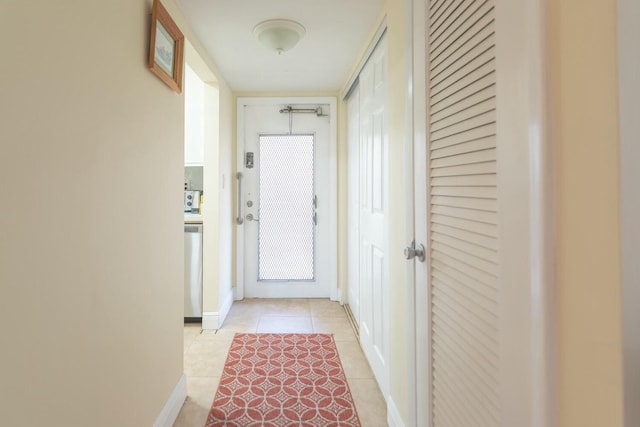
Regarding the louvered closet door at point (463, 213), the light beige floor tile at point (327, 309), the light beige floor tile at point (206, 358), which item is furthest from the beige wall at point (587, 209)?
the light beige floor tile at point (327, 309)

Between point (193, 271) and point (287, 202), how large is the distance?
1155mm

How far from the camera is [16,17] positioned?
737 millimetres

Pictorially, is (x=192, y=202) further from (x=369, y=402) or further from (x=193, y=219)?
(x=369, y=402)

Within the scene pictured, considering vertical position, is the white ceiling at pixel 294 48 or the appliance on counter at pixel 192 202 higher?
the white ceiling at pixel 294 48

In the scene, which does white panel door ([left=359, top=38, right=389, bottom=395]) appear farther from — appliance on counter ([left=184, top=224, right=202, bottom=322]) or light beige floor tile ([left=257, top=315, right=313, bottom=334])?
appliance on counter ([left=184, top=224, right=202, bottom=322])

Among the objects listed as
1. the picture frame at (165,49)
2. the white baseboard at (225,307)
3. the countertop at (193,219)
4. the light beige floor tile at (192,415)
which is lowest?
the light beige floor tile at (192,415)

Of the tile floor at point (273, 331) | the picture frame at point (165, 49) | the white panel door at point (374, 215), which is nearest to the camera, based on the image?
the picture frame at point (165, 49)

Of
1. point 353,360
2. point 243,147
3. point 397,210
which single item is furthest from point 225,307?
point 397,210

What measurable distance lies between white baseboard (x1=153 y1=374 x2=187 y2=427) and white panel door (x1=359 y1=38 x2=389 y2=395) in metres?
1.05

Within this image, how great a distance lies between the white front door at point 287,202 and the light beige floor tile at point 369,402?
1562 millimetres

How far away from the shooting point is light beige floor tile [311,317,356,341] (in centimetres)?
263

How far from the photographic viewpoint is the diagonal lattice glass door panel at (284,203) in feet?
11.4

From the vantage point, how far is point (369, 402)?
5.91 feet

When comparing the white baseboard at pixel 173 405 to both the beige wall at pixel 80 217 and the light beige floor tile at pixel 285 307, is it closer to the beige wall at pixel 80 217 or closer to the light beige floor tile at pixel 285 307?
the beige wall at pixel 80 217
